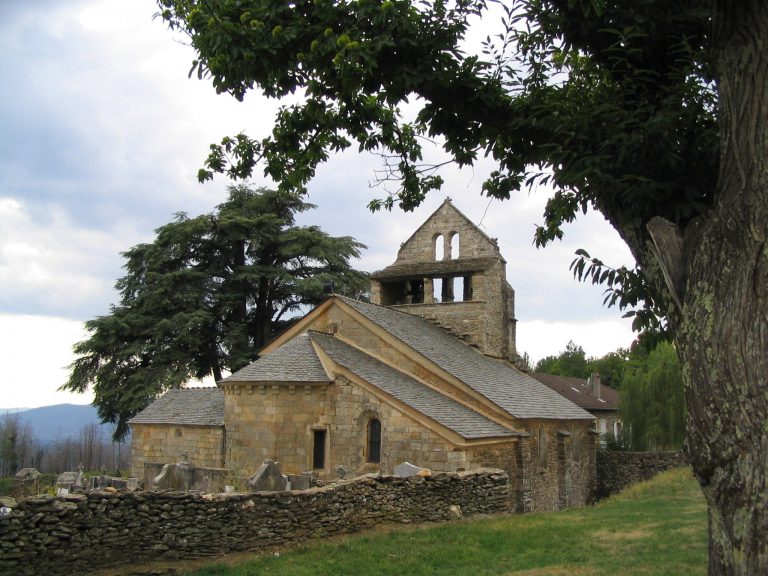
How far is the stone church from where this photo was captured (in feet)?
56.7

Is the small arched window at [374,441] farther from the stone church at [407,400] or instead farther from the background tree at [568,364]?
the background tree at [568,364]

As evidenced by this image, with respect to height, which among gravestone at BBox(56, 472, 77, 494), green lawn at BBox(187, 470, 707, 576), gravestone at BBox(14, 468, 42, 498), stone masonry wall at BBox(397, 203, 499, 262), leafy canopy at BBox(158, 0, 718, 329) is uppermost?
stone masonry wall at BBox(397, 203, 499, 262)

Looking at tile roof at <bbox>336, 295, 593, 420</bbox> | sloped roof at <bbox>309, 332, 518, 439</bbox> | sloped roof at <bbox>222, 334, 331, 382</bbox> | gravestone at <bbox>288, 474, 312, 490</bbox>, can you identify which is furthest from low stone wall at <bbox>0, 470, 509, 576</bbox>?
tile roof at <bbox>336, 295, 593, 420</bbox>

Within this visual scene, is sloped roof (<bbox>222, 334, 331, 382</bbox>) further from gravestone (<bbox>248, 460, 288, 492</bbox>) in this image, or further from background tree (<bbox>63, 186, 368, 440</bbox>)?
background tree (<bbox>63, 186, 368, 440</bbox>)

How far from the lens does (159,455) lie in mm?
21891

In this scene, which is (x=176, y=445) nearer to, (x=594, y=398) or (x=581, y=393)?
(x=594, y=398)

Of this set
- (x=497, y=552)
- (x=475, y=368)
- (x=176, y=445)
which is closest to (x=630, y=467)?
(x=475, y=368)

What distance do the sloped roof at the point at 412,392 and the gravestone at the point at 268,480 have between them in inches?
193

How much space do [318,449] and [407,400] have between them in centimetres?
264

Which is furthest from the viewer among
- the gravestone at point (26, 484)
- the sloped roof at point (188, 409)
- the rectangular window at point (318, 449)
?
the gravestone at point (26, 484)

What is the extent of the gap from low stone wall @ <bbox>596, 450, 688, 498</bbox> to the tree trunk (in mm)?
23161

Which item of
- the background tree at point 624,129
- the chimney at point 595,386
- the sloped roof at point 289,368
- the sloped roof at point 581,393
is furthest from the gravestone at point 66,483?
the chimney at point 595,386

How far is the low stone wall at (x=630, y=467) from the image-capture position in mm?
26969

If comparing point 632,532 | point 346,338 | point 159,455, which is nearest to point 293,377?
point 346,338
